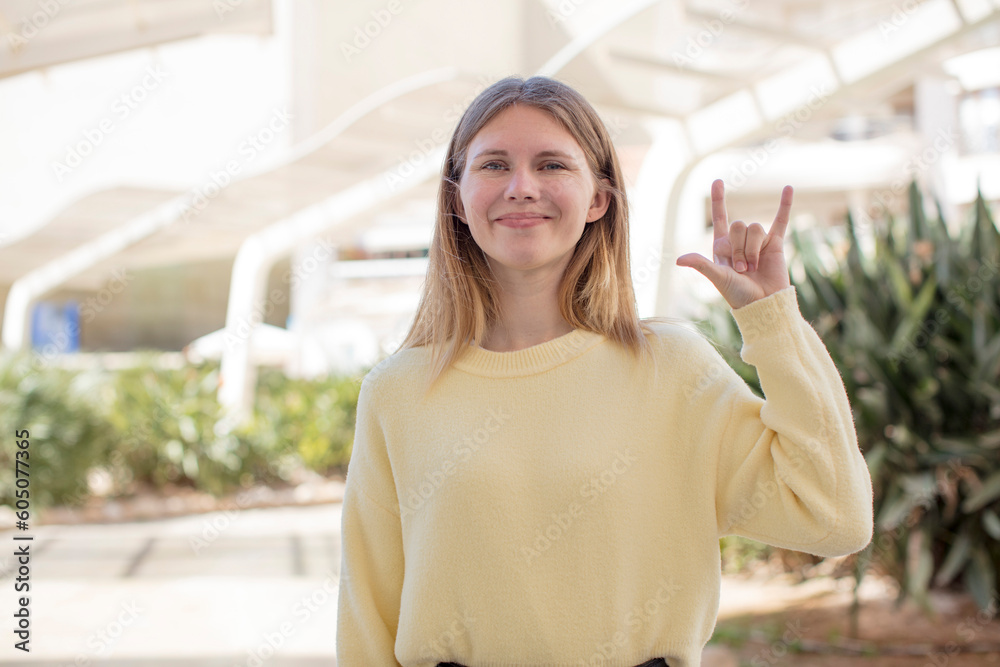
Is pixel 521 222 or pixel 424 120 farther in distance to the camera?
pixel 424 120

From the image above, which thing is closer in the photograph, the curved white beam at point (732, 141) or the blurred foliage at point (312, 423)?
the curved white beam at point (732, 141)

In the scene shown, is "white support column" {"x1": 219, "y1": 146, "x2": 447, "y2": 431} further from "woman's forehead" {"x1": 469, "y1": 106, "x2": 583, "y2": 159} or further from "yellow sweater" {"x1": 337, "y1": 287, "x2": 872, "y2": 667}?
"yellow sweater" {"x1": 337, "y1": 287, "x2": 872, "y2": 667}

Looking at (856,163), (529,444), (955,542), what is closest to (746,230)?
(529,444)

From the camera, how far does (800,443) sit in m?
1.30

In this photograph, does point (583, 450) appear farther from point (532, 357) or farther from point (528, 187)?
point (528, 187)

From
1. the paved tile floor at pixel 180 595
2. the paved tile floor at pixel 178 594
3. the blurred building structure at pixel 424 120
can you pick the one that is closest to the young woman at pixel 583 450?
the blurred building structure at pixel 424 120

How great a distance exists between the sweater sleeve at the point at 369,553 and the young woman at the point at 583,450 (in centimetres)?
1

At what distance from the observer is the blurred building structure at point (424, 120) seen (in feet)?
16.0

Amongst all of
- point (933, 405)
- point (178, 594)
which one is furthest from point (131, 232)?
A: point (933, 405)

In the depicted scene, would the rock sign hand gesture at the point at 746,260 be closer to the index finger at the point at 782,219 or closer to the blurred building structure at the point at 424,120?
the index finger at the point at 782,219

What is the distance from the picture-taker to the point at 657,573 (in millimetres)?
1428

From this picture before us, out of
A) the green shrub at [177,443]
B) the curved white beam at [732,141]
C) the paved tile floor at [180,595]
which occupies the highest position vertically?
the curved white beam at [732,141]

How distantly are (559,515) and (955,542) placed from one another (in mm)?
3179

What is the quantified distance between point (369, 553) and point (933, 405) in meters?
3.16
